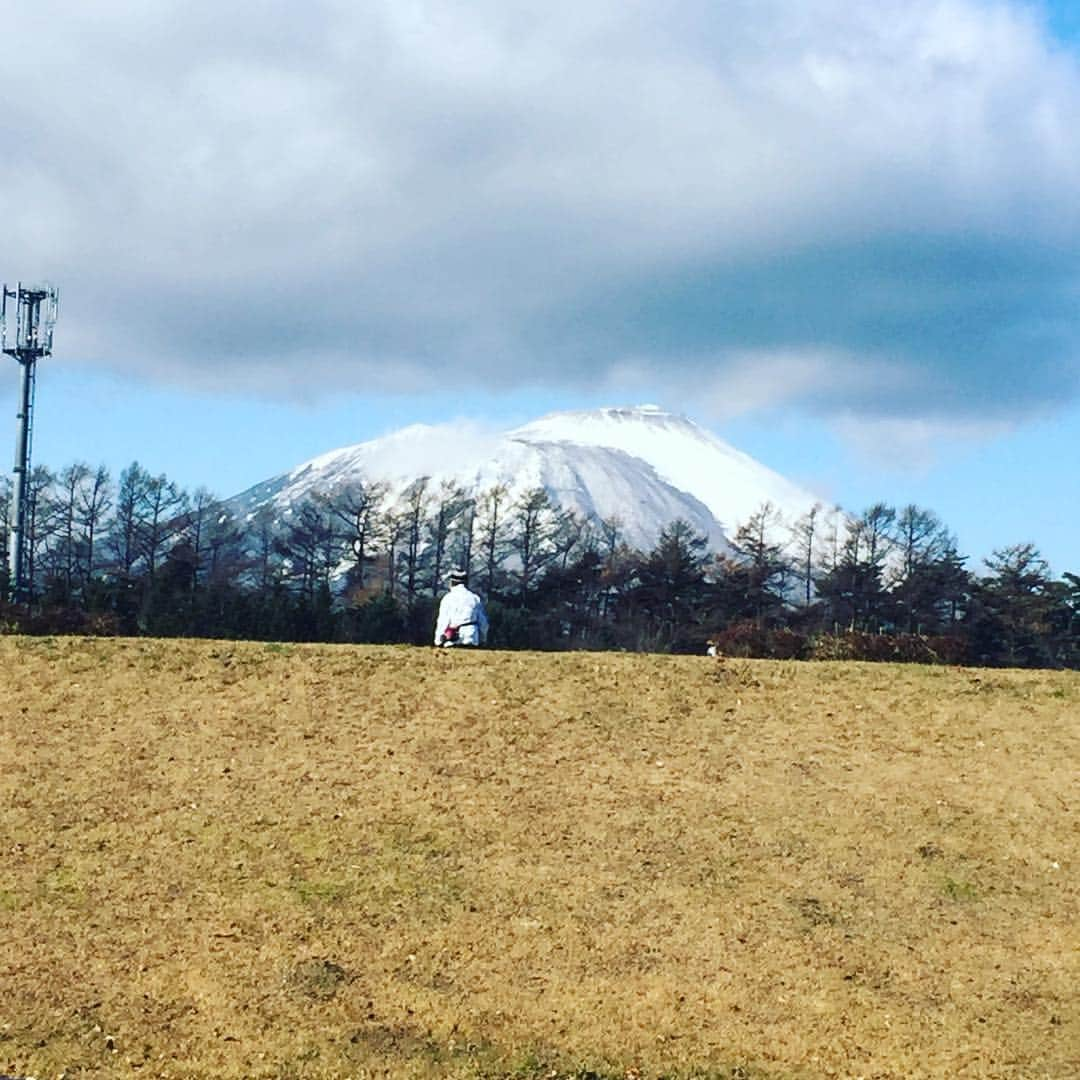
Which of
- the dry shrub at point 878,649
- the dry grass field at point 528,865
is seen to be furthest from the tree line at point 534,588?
the dry grass field at point 528,865

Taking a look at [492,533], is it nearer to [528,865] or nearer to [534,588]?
[534,588]

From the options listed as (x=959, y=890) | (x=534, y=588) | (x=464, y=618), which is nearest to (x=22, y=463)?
(x=534, y=588)

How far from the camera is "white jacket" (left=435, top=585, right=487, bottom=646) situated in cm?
2088

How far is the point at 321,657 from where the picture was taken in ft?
63.5

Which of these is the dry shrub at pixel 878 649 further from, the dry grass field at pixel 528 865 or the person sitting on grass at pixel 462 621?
the person sitting on grass at pixel 462 621

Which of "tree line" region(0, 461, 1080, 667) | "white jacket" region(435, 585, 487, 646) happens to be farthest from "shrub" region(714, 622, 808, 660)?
"white jacket" region(435, 585, 487, 646)

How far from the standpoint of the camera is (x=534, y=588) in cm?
5662

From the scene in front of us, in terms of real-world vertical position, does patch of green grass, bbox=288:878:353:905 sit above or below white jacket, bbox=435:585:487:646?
below

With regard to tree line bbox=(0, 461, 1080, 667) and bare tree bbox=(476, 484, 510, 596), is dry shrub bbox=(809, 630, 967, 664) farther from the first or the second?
bare tree bbox=(476, 484, 510, 596)

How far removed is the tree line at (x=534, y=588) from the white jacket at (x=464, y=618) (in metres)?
7.62

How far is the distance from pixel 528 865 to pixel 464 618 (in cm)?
709

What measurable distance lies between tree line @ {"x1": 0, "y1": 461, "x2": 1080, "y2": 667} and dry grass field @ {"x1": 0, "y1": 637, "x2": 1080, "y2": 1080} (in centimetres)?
869

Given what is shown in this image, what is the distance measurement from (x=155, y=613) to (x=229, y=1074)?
121 ft

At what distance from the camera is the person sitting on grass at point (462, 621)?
68.5ft
